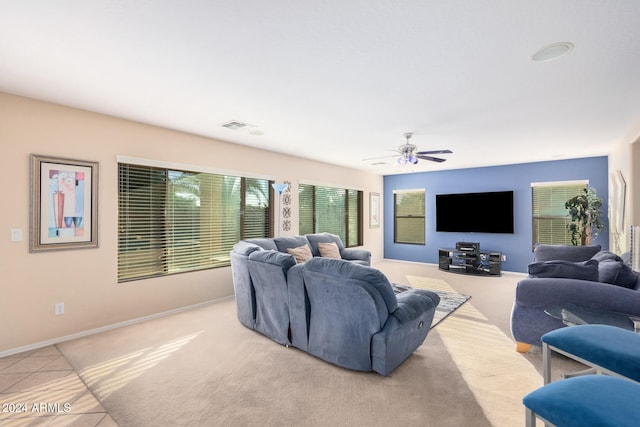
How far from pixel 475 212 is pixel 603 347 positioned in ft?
21.0

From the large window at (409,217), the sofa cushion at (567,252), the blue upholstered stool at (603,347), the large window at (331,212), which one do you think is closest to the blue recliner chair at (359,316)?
the blue upholstered stool at (603,347)

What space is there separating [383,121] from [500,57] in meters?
1.71

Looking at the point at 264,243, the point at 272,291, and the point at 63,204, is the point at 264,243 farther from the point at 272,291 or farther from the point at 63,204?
the point at 63,204

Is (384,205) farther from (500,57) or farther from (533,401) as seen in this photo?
(533,401)

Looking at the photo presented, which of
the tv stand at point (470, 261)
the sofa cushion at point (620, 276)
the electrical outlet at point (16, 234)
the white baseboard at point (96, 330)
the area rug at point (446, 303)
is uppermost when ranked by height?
the electrical outlet at point (16, 234)

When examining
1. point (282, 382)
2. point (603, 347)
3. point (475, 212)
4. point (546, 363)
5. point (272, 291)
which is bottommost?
point (282, 382)

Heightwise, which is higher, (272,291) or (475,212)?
(475,212)

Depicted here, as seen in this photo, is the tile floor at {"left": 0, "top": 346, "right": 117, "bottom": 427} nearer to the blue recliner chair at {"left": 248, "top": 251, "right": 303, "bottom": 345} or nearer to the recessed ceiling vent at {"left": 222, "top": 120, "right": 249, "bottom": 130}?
the blue recliner chair at {"left": 248, "top": 251, "right": 303, "bottom": 345}

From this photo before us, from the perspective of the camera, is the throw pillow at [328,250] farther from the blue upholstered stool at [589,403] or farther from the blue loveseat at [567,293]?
the blue upholstered stool at [589,403]

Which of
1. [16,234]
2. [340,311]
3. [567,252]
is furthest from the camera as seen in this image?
[567,252]

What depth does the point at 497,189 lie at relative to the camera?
23.8 ft

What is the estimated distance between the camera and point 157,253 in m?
4.27

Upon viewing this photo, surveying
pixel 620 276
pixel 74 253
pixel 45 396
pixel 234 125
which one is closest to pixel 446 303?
pixel 620 276

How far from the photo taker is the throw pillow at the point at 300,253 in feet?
16.3
